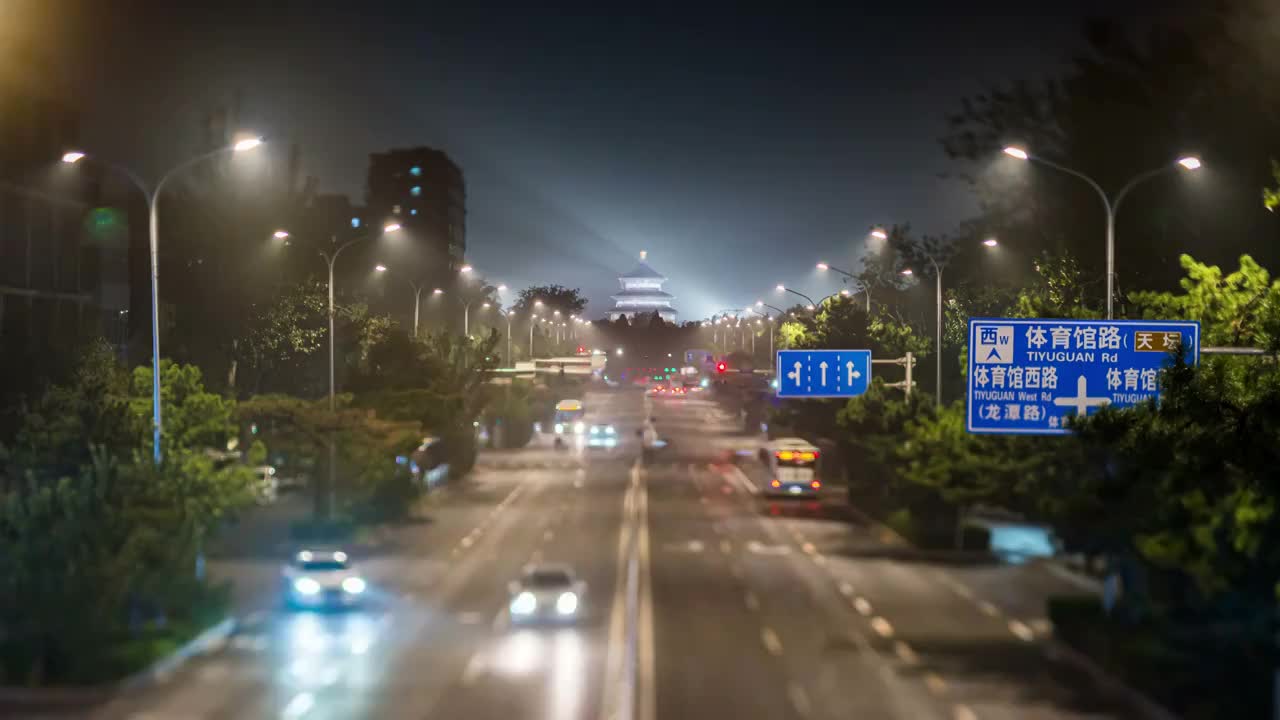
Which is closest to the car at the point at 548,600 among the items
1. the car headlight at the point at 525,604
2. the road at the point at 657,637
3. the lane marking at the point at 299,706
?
the car headlight at the point at 525,604

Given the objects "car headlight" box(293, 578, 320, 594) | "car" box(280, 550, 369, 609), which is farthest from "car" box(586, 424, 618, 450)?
"car headlight" box(293, 578, 320, 594)

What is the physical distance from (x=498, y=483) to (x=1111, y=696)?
52.4m

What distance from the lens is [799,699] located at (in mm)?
26250

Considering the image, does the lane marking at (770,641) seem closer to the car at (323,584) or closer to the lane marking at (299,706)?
the lane marking at (299,706)

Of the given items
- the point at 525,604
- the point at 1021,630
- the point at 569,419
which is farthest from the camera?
the point at 569,419

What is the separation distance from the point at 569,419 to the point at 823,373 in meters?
61.3

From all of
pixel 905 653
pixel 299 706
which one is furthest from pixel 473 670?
pixel 905 653

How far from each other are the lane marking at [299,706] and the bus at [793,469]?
4539cm

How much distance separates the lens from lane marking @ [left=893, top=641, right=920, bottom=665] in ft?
100

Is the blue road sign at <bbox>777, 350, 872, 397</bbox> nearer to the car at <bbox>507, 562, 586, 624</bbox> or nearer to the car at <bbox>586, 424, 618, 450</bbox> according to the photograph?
the car at <bbox>507, 562, 586, 624</bbox>

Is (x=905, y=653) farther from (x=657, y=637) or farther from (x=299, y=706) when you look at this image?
(x=299, y=706)

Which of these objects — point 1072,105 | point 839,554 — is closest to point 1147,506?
point 839,554

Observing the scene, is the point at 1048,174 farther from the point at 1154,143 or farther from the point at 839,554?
the point at 839,554

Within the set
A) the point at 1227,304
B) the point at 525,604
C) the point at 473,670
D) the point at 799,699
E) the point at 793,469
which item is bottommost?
the point at 473,670
